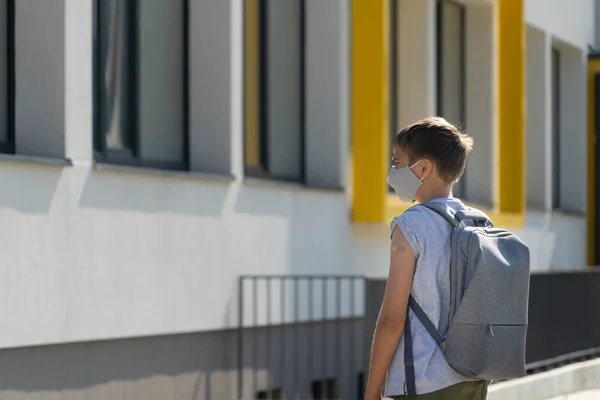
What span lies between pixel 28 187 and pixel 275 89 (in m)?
4.49

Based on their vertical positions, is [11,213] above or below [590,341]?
above

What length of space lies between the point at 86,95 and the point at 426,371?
5.12 m

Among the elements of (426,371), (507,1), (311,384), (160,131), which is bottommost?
(311,384)

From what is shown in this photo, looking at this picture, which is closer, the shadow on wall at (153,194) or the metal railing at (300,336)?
the shadow on wall at (153,194)

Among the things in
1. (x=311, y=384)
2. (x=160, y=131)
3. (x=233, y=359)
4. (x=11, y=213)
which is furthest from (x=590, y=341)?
(x=11, y=213)

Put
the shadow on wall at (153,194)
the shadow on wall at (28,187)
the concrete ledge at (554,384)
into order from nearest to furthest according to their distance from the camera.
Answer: the shadow on wall at (28,187), the shadow on wall at (153,194), the concrete ledge at (554,384)

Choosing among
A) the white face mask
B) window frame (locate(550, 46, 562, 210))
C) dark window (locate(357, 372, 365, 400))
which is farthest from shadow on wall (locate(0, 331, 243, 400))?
window frame (locate(550, 46, 562, 210))

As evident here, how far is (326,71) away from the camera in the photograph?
13.2 metres

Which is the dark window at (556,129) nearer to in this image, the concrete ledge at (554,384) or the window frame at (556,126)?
the window frame at (556,126)

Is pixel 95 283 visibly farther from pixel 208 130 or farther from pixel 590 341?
pixel 590 341

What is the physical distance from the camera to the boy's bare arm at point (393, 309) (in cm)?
456

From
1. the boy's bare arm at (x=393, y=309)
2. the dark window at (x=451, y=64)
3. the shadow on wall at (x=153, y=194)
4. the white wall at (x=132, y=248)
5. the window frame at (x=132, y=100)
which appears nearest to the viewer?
the boy's bare arm at (x=393, y=309)

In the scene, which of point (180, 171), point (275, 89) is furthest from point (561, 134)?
point (180, 171)

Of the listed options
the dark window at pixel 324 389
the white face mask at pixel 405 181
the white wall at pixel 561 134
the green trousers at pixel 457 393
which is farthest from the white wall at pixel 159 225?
the white wall at pixel 561 134
